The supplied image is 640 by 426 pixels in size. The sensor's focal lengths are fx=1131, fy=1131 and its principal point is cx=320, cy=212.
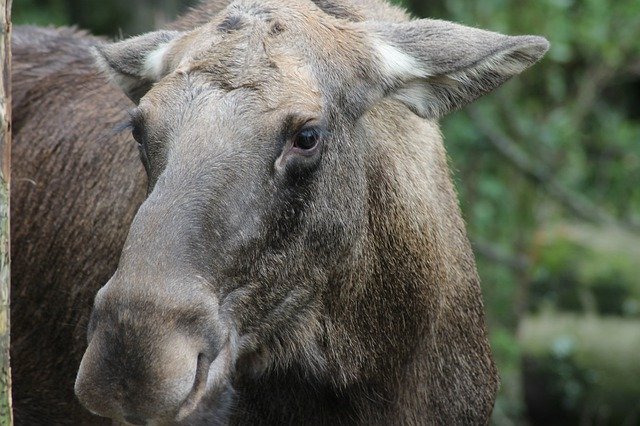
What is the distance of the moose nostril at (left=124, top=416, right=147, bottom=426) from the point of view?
13.4ft

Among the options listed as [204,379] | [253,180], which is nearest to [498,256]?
[253,180]

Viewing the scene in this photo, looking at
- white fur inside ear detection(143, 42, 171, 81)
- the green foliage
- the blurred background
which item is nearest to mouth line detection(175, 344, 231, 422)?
white fur inside ear detection(143, 42, 171, 81)

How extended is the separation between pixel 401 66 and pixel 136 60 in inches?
49.2

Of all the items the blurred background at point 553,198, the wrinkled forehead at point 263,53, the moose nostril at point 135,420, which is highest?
the wrinkled forehead at point 263,53

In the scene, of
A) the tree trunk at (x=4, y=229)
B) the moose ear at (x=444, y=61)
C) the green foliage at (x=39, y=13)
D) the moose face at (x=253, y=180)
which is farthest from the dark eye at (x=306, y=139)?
the green foliage at (x=39, y=13)

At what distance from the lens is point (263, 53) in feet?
15.1

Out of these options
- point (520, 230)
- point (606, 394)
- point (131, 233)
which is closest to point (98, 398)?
point (131, 233)

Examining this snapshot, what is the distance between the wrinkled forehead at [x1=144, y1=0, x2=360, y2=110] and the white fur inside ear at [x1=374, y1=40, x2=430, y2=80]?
0.24 metres

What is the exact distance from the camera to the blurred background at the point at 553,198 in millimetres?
9578

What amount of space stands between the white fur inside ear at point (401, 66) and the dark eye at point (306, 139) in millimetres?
549

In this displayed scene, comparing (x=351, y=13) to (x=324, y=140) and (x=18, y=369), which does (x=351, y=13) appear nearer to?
(x=324, y=140)

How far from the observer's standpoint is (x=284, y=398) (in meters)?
5.17

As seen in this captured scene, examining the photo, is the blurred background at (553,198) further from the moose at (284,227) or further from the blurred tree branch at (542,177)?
the moose at (284,227)

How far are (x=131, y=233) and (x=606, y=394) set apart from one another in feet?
20.2
